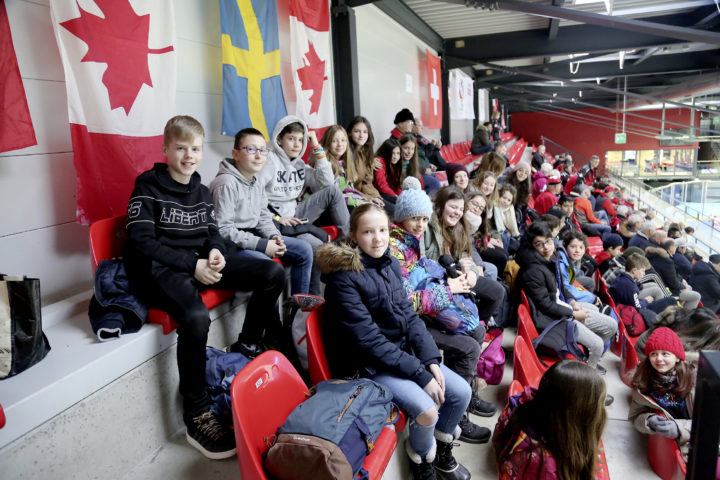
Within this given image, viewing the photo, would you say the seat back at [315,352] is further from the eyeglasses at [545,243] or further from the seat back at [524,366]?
the eyeglasses at [545,243]

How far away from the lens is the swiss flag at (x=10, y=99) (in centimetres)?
178

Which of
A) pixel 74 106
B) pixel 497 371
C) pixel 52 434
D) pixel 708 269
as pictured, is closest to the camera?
pixel 52 434

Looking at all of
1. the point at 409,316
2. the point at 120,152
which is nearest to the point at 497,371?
the point at 409,316

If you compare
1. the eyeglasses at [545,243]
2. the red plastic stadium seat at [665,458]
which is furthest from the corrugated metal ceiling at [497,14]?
the red plastic stadium seat at [665,458]

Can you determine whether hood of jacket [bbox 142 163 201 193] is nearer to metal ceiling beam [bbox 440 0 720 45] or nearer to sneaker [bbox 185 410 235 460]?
sneaker [bbox 185 410 235 460]

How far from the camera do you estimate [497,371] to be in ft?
8.77

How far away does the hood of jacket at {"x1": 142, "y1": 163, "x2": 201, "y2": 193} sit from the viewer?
1993 mm

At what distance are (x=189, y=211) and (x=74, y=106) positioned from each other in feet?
2.25

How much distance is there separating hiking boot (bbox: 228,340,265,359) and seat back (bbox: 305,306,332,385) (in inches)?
14.6

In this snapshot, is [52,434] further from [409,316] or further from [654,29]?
[654,29]

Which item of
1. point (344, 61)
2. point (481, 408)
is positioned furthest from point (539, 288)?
point (344, 61)

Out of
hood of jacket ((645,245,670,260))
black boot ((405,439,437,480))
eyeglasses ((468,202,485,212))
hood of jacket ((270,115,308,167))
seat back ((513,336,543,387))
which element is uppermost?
hood of jacket ((270,115,308,167))

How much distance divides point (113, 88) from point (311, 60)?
7.34 ft

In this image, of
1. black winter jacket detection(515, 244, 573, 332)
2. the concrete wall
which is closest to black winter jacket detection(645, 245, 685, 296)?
black winter jacket detection(515, 244, 573, 332)
